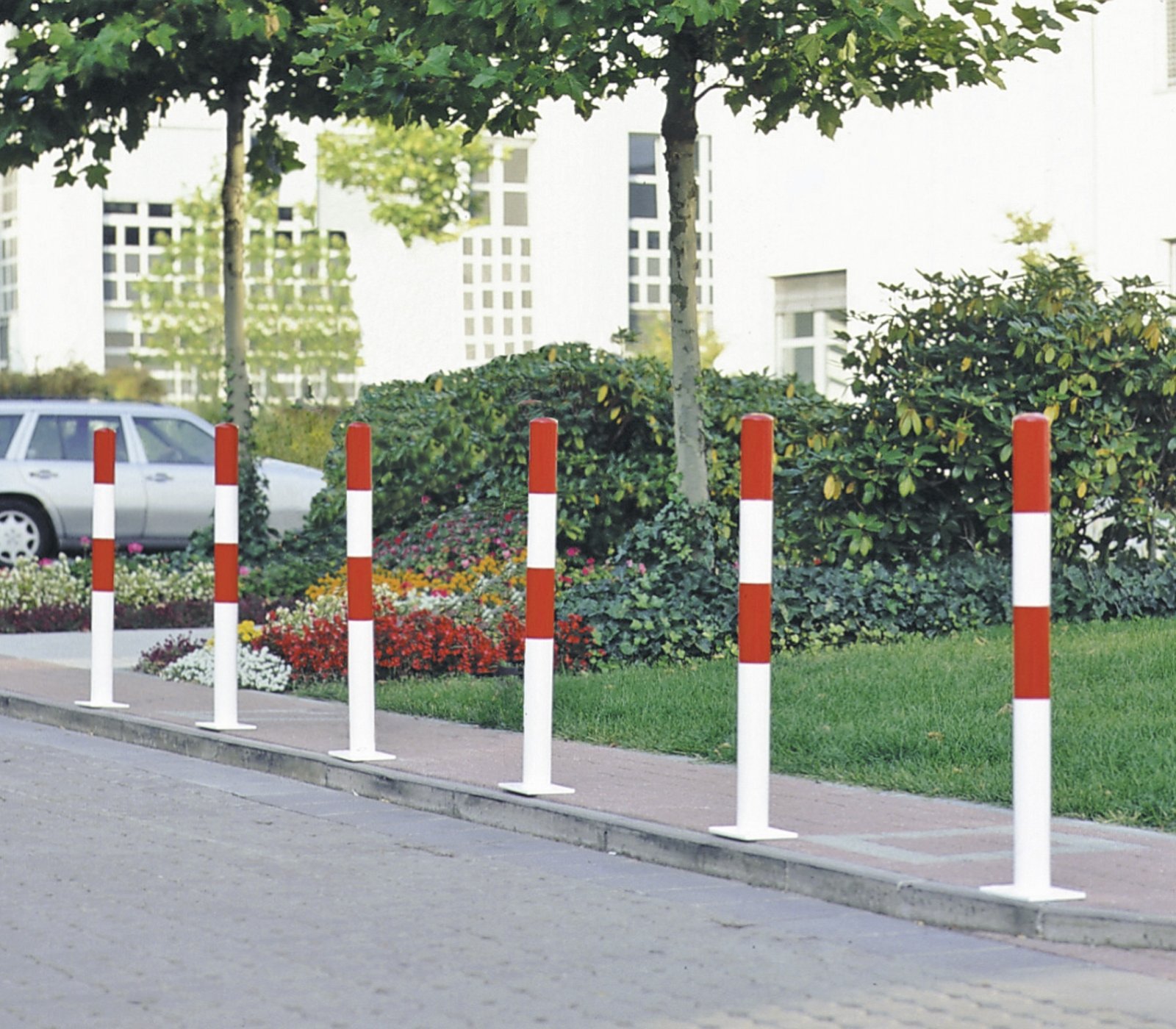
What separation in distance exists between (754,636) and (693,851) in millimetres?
674

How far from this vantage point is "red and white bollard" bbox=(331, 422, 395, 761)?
8.40 m

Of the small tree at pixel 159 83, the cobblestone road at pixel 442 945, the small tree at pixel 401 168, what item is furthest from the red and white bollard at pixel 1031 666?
the small tree at pixel 401 168

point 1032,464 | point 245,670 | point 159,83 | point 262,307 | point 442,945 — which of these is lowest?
point 442,945

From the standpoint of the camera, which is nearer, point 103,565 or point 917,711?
point 917,711

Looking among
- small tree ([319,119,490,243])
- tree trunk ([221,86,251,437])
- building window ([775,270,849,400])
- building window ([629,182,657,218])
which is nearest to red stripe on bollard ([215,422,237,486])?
tree trunk ([221,86,251,437])

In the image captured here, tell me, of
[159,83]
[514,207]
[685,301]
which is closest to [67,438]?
[159,83]

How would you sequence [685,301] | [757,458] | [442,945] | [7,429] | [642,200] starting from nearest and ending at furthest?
[442,945] < [757,458] < [685,301] < [7,429] < [642,200]

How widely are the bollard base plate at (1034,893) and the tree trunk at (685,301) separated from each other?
20.2ft

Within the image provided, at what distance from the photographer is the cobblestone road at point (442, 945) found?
486cm

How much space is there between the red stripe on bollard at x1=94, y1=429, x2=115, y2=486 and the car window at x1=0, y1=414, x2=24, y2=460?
9.67m

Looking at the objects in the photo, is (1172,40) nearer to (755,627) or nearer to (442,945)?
(755,627)

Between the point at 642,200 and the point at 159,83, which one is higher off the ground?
the point at 642,200

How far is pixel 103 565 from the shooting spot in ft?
34.2

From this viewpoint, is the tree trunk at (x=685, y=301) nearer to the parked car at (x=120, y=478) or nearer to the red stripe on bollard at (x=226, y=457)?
the red stripe on bollard at (x=226, y=457)
